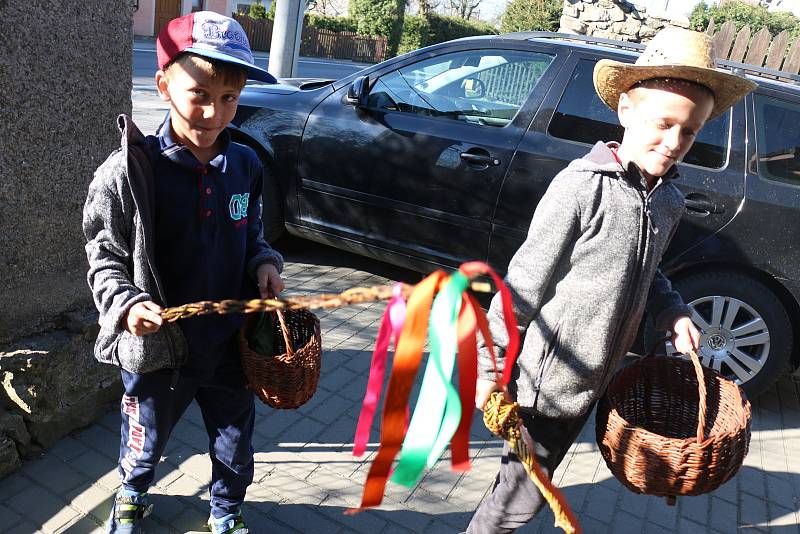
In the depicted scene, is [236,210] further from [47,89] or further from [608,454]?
[608,454]

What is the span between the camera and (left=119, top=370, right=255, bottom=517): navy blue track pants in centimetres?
214

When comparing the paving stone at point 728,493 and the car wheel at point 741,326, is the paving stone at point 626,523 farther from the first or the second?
the car wheel at point 741,326

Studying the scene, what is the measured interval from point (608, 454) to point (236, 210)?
131 cm

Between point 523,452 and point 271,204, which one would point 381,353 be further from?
point 271,204

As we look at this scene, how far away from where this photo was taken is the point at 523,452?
1.49 m

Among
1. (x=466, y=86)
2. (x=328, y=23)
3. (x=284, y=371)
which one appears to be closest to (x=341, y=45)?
(x=328, y=23)

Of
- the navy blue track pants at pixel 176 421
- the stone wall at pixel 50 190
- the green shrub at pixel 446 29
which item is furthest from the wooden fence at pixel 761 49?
the green shrub at pixel 446 29

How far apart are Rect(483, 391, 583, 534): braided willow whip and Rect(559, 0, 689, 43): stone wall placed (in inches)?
428

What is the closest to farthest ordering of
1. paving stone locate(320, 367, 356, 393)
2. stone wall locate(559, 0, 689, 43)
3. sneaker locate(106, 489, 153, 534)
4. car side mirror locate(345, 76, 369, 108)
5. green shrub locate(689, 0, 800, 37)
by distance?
1. sneaker locate(106, 489, 153, 534)
2. paving stone locate(320, 367, 356, 393)
3. car side mirror locate(345, 76, 369, 108)
4. stone wall locate(559, 0, 689, 43)
5. green shrub locate(689, 0, 800, 37)

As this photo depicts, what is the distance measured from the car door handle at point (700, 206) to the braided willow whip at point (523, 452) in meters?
2.78

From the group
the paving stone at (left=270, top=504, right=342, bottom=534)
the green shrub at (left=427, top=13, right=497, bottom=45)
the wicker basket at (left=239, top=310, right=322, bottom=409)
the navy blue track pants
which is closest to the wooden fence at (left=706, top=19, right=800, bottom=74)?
the paving stone at (left=270, top=504, right=342, bottom=534)

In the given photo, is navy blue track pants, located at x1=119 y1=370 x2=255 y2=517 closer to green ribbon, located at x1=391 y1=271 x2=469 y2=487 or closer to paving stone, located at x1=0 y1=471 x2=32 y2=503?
paving stone, located at x1=0 y1=471 x2=32 y2=503

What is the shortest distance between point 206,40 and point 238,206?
0.49 meters

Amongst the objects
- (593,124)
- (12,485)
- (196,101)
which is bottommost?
(12,485)
